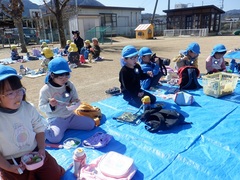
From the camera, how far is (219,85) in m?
3.73

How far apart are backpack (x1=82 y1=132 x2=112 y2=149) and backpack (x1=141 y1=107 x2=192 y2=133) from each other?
597mm

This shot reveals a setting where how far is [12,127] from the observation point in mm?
1662

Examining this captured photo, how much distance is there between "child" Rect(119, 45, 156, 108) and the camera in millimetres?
3426

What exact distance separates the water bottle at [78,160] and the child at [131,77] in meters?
1.74

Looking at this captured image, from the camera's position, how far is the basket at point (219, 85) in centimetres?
374

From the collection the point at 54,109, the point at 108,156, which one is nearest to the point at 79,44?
the point at 54,109

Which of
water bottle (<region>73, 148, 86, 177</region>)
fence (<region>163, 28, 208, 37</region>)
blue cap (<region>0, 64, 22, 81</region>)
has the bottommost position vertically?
water bottle (<region>73, 148, 86, 177</region>)

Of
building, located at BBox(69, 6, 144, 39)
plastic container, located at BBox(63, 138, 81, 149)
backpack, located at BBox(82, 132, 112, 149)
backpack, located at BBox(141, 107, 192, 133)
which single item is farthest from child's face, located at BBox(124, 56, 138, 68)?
building, located at BBox(69, 6, 144, 39)

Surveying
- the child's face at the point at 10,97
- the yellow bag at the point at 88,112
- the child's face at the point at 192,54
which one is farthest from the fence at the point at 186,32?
the child's face at the point at 10,97

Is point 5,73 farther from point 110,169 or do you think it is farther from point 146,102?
point 146,102

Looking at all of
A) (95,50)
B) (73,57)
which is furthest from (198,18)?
(73,57)

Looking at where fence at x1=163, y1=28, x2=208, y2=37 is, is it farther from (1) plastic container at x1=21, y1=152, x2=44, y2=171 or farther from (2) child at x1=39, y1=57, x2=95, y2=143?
(1) plastic container at x1=21, y1=152, x2=44, y2=171

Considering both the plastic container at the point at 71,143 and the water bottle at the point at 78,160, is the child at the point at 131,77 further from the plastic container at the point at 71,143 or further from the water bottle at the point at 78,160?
the water bottle at the point at 78,160

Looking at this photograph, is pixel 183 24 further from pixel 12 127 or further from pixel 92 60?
pixel 12 127
